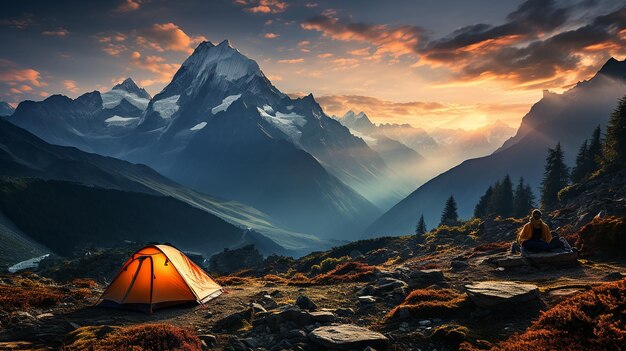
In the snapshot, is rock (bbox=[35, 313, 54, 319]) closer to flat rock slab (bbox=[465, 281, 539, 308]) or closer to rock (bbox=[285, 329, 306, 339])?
rock (bbox=[285, 329, 306, 339])

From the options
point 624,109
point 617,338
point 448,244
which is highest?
point 624,109

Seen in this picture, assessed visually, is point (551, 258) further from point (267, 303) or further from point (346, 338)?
point (267, 303)

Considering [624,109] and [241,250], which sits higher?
[624,109]

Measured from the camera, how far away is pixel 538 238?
20000 millimetres

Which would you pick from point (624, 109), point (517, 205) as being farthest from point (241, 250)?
point (624, 109)

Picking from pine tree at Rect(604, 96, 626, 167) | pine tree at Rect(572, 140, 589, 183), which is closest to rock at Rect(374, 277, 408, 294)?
pine tree at Rect(604, 96, 626, 167)

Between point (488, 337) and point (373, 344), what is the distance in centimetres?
357

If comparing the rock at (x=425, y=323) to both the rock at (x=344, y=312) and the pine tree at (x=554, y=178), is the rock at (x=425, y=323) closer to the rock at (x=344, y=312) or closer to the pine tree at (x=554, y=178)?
the rock at (x=344, y=312)

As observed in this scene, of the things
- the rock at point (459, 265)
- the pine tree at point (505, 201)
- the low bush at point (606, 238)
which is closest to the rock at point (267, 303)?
the rock at point (459, 265)

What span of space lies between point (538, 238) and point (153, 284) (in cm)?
2050

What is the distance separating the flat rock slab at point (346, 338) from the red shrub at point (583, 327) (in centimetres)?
256

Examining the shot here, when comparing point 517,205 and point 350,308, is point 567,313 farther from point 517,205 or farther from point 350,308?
point 517,205

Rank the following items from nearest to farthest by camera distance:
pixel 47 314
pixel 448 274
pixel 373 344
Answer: pixel 373 344 → pixel 47 314 → pixel 448 274

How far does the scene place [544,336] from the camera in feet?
32.6
